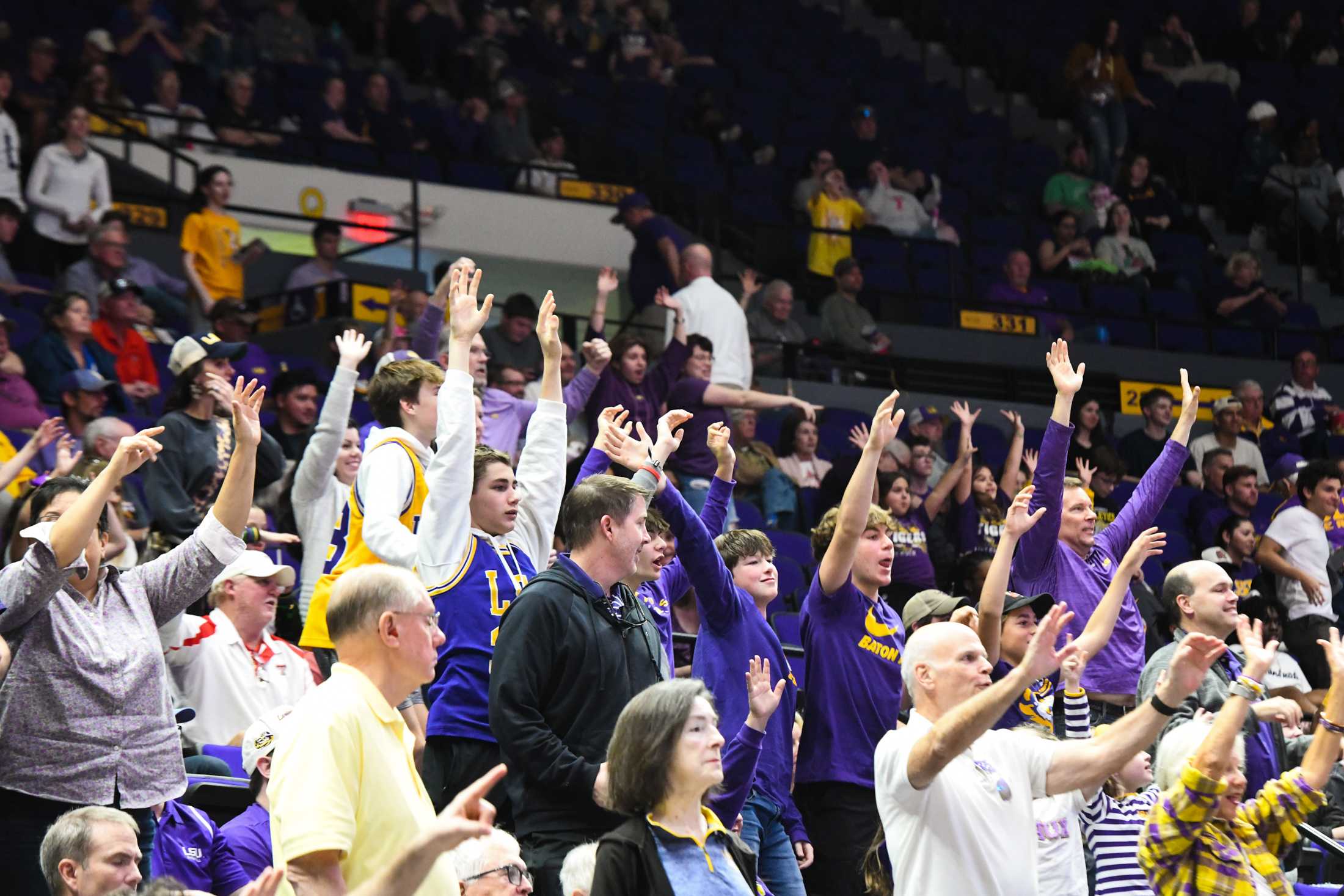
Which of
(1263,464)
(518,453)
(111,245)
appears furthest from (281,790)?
(1263,464)

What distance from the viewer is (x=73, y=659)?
3.95m

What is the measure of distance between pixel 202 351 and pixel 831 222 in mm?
6834

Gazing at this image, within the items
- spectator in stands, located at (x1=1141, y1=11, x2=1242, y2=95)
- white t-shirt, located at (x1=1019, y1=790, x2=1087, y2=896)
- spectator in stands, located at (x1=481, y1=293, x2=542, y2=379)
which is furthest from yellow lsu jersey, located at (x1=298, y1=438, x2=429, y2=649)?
spectator in stands, located at (x1=1141, y1=11, x2=1242, y2=95)

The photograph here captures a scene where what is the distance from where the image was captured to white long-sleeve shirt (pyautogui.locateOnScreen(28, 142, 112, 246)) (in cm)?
951

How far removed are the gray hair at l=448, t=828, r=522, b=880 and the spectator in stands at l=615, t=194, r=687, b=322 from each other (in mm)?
6780

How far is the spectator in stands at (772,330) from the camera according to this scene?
10.9 meters

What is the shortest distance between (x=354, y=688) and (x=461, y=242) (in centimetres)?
1010

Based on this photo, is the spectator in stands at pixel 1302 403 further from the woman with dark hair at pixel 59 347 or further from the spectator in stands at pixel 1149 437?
the woman with dark hair at pixel 59 347

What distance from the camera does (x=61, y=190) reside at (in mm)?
9555

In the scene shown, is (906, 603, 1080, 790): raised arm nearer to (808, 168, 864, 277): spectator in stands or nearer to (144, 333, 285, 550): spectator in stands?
(144, 333, 285, 550): spectator in stands

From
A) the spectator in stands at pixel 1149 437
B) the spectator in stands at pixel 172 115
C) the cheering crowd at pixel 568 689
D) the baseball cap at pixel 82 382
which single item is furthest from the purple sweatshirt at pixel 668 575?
the spectator in stands at pixel 172 115

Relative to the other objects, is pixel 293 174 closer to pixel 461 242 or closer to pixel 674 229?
pixel 461 242

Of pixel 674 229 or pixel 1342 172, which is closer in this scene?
pixel 674 229

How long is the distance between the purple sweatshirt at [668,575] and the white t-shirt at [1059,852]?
106 cm
